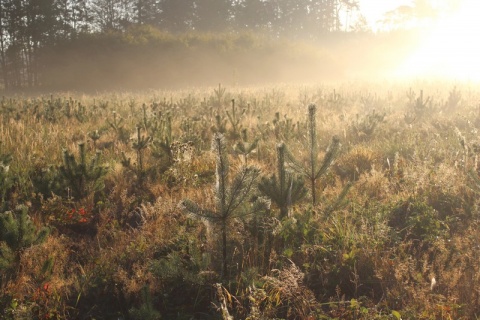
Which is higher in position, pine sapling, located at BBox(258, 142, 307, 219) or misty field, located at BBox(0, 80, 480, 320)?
pine sapling, located at BBox(258, 142, 307, 219)

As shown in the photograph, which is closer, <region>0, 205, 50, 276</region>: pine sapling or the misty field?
the misty field

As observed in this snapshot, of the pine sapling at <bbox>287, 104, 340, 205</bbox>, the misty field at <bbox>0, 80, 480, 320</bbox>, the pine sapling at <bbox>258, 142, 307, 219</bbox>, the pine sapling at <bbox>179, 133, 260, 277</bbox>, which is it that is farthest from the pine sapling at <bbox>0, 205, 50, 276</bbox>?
the pine sapling at <bbox>287, 104, 340, 205</bbox>

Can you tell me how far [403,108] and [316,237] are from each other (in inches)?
327

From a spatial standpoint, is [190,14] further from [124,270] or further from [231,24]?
[124,270]

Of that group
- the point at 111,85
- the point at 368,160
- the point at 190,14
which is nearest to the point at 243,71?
the point at 111,85

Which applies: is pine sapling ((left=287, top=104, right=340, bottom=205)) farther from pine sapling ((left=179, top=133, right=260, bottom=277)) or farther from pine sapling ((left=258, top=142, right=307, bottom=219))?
pine sapling ((left=179, top=133, right=260, bottom=277))

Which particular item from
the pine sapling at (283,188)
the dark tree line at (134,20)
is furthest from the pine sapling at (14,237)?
the dark tree line at (134,20)

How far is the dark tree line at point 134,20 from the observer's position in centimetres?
3105

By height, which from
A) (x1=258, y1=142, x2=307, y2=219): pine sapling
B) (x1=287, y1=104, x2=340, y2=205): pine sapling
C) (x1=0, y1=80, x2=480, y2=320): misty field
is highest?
(x1=287, y1=104, x2=340, y2=205): pine sapling

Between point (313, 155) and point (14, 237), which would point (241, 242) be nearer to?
point (313, 155)

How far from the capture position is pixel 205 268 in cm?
251

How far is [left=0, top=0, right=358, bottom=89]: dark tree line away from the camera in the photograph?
31.0 m

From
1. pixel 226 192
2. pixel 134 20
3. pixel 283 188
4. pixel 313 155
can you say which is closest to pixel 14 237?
pixel 226 192

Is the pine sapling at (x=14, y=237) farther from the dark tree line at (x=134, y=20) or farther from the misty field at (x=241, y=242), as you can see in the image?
the dark tree line at (x=134, y=20)
